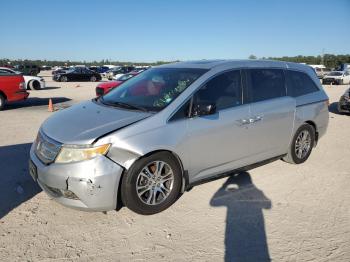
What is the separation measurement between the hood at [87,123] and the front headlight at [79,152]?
0.06 m

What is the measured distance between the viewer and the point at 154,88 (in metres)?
4.68

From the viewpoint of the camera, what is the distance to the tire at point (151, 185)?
12.3 ft

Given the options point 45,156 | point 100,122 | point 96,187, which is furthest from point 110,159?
point 45,156

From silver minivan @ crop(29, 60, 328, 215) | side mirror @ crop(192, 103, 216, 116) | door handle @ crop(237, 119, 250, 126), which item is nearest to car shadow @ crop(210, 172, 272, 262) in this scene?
silver minivan @ crop(29, 60, 328, 215)

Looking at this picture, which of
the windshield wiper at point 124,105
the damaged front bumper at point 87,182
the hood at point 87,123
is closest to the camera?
the damaged front bumper at point 87,182

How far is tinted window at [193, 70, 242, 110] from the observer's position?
14.4 feet

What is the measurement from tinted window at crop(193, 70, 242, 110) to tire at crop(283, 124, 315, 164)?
5.19ft

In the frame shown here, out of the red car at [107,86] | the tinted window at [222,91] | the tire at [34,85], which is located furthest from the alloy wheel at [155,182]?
the tire at [34,85]

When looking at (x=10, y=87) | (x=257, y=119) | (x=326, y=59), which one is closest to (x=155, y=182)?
(x=257, y=119)

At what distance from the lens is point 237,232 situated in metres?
3.62

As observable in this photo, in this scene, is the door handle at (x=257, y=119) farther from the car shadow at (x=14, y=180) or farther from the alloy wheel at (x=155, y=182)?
the car shadow at (x=14, y=180)

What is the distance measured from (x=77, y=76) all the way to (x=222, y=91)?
31760mm

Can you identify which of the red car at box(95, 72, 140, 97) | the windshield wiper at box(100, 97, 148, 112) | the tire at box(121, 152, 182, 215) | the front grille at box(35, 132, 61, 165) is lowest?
the tire at box(121, 152, 182, 215)

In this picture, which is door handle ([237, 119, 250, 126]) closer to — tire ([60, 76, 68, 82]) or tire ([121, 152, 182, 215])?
tire ([121, 152, 182, 215])
